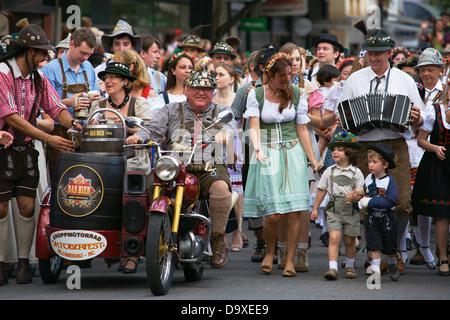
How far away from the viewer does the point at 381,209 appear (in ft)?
29.3

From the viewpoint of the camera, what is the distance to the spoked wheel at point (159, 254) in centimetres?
755

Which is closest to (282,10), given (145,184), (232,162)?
(232,162)

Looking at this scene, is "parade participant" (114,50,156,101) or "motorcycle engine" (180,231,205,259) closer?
"motorcycle engine" (180,231,205,259)

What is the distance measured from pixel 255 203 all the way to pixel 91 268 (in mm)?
1900

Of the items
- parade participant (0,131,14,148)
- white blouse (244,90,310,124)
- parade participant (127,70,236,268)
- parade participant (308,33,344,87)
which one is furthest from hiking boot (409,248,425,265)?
parade participant (0,131,14,148)

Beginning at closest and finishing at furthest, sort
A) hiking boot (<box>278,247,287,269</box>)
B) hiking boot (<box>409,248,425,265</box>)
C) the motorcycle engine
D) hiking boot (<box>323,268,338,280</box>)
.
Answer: the motorcycle engine → hiking boot (<box>323,268,338,280</box>) → hiking boot (<box>278,247,287,269</box>) → hiking boot (<box>409,248,425,265</box>)

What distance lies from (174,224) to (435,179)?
3196 mm

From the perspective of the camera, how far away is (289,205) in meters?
9.20

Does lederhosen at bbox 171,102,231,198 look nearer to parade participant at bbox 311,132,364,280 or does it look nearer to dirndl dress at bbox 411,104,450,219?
parade participant at bbox 311,132,364,280

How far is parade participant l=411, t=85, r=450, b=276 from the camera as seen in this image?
960 centimetres

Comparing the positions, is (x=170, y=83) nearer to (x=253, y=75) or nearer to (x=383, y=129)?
(x=253, y=75)

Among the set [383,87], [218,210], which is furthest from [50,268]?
[383,87]

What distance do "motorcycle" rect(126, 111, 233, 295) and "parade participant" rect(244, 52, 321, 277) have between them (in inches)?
34.7

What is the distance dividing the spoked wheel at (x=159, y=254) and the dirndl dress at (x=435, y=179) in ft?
10.1
